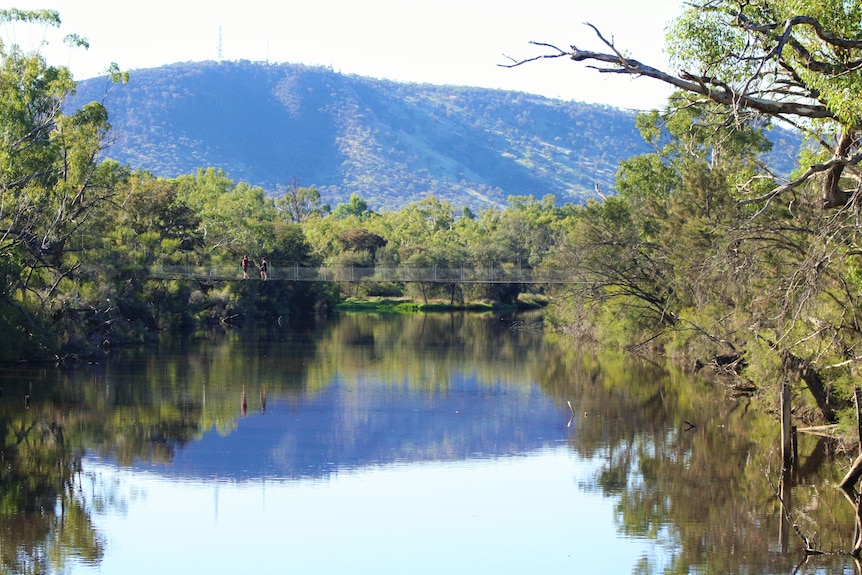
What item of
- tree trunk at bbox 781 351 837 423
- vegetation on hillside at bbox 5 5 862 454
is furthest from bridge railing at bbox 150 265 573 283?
tree trunk at bbox 781 351 837 423

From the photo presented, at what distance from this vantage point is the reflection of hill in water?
73.7ft

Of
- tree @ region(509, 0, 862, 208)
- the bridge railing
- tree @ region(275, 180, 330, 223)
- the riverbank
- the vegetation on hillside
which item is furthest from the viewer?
tree @ region(275, 180, 330, 223)

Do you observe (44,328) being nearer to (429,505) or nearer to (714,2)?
(429,505)

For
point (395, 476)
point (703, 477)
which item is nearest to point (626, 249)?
point (703, 477)

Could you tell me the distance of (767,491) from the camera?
19.8 meters

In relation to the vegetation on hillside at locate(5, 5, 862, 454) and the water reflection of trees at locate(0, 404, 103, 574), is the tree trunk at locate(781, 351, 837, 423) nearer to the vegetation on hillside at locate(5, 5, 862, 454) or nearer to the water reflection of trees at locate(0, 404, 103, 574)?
the vegetation on hillside at locate(5, 5, 862, 454)

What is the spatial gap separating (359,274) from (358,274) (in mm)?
136

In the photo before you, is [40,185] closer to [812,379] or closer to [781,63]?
[812,379]

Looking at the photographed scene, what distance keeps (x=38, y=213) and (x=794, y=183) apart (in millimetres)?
27564

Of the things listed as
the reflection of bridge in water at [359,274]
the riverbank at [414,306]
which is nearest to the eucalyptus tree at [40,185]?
the reflection of bridge in water at [359,274]

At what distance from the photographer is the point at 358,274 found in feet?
233

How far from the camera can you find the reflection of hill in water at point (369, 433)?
2245cm

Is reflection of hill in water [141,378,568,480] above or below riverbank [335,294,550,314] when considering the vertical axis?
above

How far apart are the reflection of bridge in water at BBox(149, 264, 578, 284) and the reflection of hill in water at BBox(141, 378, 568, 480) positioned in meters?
17.1
